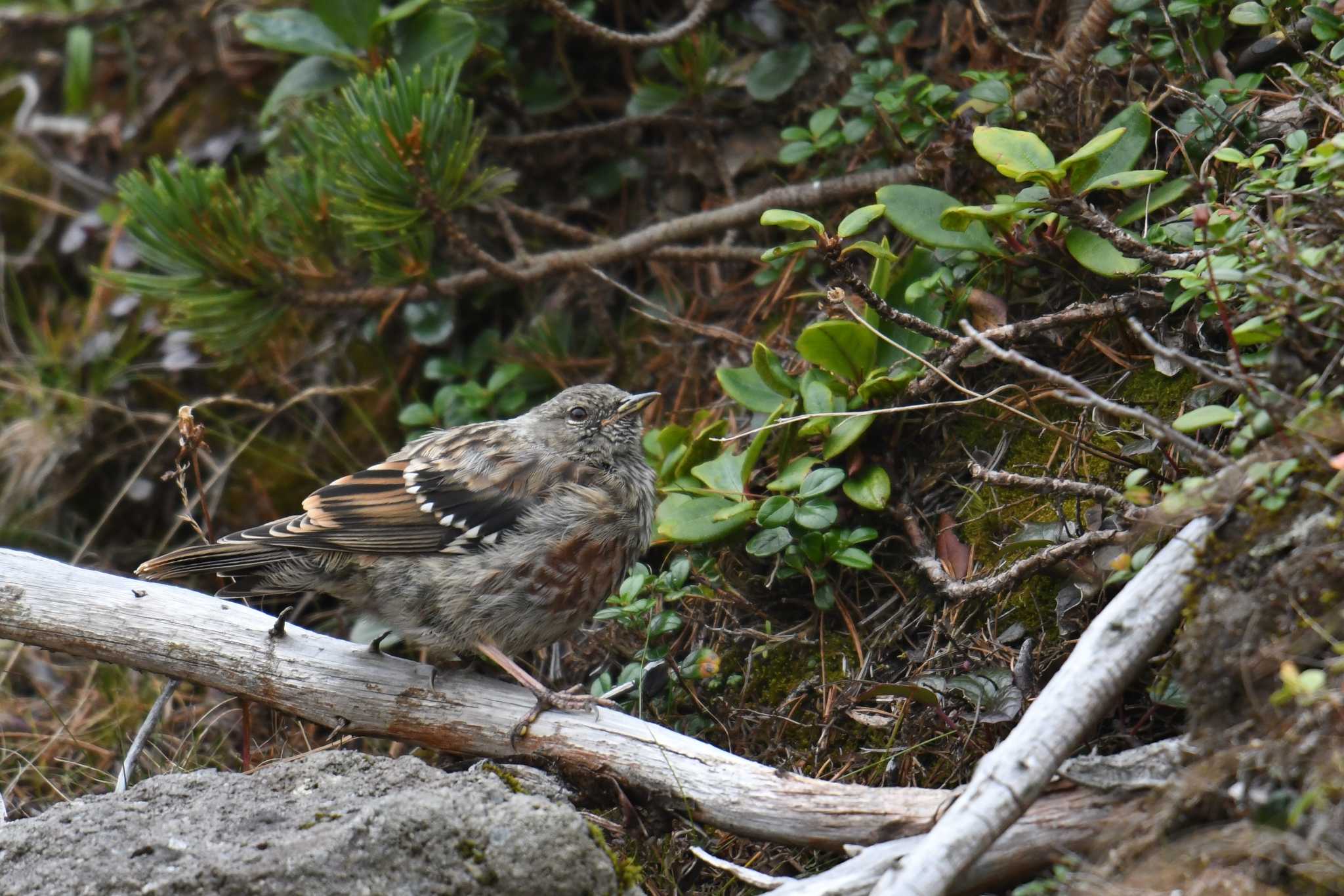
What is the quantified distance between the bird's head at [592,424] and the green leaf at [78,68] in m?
3.89

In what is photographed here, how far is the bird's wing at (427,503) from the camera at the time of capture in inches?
153

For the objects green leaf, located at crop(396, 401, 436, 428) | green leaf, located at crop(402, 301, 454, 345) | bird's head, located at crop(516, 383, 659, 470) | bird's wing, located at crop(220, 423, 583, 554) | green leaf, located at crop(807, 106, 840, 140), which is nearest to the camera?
bird's wing, located at crop(220, 423, 583, 554)

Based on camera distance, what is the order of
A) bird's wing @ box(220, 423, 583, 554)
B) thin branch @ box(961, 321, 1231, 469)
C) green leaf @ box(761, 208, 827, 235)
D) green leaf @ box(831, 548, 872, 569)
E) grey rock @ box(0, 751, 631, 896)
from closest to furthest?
thin branch @ box(961, 321, 1231, 469) → grey rock @ box(0, 751, 631, 896) → green leaf @ box(761, 208, 827, 235) → green leaf @ box(831, 548, 872, 569) → bird's wing @ box(220, 423, 583, 554)

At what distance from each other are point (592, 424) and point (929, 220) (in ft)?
4.64

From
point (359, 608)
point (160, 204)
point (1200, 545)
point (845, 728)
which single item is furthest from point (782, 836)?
point (160, 204)

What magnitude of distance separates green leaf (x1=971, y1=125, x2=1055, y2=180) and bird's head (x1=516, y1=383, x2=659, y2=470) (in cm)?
149

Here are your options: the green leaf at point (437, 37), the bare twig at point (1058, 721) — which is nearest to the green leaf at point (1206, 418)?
the bare twig at point (1058, 721)

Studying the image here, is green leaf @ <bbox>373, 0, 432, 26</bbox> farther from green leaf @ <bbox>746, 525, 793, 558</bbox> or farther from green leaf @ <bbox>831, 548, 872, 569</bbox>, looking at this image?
green leaf @ <bbox>831, 548, 872, 569</bbox>

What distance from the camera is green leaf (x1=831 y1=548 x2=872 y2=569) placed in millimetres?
3582

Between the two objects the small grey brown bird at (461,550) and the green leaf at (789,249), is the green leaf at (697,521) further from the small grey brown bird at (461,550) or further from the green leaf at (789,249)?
the green leaf at (789,249)

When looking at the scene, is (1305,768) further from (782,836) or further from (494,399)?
(494,399)

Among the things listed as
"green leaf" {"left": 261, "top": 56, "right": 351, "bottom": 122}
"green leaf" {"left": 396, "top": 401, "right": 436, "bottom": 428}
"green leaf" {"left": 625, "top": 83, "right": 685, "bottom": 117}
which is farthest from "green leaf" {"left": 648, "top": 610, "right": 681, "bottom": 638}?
"green leaf" {"left": 261, "top": 56, "right": 351, "bottom": 122}

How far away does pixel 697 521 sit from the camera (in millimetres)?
3885

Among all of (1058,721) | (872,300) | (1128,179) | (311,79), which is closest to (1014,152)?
(1128,179)
